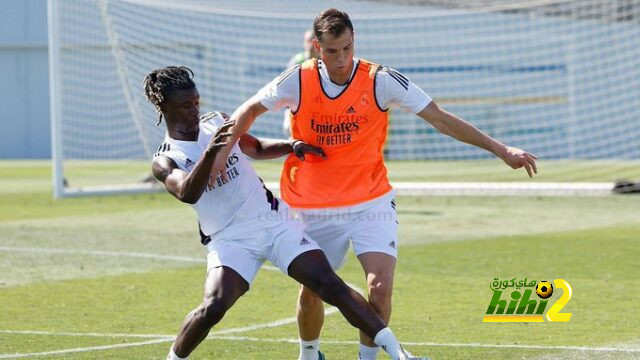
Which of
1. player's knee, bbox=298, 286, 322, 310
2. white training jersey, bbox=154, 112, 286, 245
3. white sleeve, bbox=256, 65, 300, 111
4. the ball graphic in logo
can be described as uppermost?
white sleeve, bbox=256, 65, 300, 111

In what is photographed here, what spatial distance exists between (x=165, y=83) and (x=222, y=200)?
30.0 inches

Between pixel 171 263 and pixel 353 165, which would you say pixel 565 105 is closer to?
pixel 171 263

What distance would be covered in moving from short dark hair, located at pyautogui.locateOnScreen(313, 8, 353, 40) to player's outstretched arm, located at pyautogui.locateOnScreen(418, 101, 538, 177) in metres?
0.74

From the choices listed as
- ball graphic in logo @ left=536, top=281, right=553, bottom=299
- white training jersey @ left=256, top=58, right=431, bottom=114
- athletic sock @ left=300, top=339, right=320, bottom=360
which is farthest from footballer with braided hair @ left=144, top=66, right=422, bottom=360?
ball graphic in logo @ left=536, top=281, right=553, bottom=299

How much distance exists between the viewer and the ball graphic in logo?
10445mm

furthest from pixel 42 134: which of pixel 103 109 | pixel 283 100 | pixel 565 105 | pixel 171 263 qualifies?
pixel 283 100

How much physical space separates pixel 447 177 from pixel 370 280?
17606 mm

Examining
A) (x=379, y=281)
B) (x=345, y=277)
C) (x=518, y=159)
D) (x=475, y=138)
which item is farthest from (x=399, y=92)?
(x=345, y=277)

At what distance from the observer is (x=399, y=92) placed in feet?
24.3

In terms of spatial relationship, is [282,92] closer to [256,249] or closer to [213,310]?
[256,249]

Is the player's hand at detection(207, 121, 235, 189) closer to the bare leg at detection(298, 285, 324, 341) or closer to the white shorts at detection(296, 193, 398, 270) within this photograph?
the white shorts at detection(296, 193, 398, 270)

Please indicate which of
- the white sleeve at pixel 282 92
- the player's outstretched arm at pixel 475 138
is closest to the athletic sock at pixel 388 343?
the player's outstretched arm at pixel 475 138

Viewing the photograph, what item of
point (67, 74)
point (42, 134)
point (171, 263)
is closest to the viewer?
point (171, 263)

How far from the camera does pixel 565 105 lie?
28922 millimetres
